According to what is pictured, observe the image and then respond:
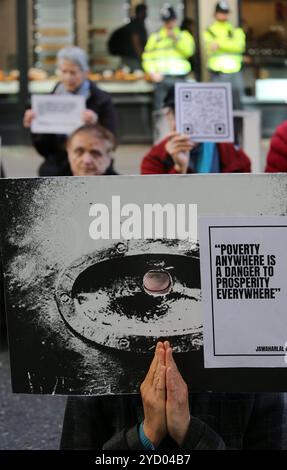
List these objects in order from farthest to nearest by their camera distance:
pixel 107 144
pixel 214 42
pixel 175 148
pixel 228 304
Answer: pixel 214 42
pixel 107 144
pixel 175 148
pixel 228 304

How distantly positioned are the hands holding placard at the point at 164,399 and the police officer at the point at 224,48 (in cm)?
973

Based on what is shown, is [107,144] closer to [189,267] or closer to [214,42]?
[189,267]

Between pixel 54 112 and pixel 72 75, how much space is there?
0.44 meters

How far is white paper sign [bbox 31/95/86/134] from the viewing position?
6199 mm

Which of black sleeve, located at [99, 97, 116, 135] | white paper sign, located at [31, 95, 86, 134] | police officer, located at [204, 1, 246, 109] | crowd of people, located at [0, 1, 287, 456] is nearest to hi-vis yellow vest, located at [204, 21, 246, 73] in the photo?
police officer, located at [204, 1, 246, 109]

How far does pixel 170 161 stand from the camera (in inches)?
194

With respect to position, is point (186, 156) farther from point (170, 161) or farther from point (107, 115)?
point (107, 115)

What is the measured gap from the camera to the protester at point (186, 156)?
4.79 m

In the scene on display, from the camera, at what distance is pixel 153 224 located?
1.92 meters

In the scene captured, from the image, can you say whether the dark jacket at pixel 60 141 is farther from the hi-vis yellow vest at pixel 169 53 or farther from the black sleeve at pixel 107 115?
the hi-vis yellow vest at pixel 169 53

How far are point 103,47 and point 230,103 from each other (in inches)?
340

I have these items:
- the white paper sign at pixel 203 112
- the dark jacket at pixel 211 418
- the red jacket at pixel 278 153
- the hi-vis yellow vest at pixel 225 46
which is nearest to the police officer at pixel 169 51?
the hi-vis yellow vest at pixel 225 46

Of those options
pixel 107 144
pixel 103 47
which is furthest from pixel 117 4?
pixel 107 144

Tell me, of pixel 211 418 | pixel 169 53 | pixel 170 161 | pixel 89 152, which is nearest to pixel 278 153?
pixel 170 161
